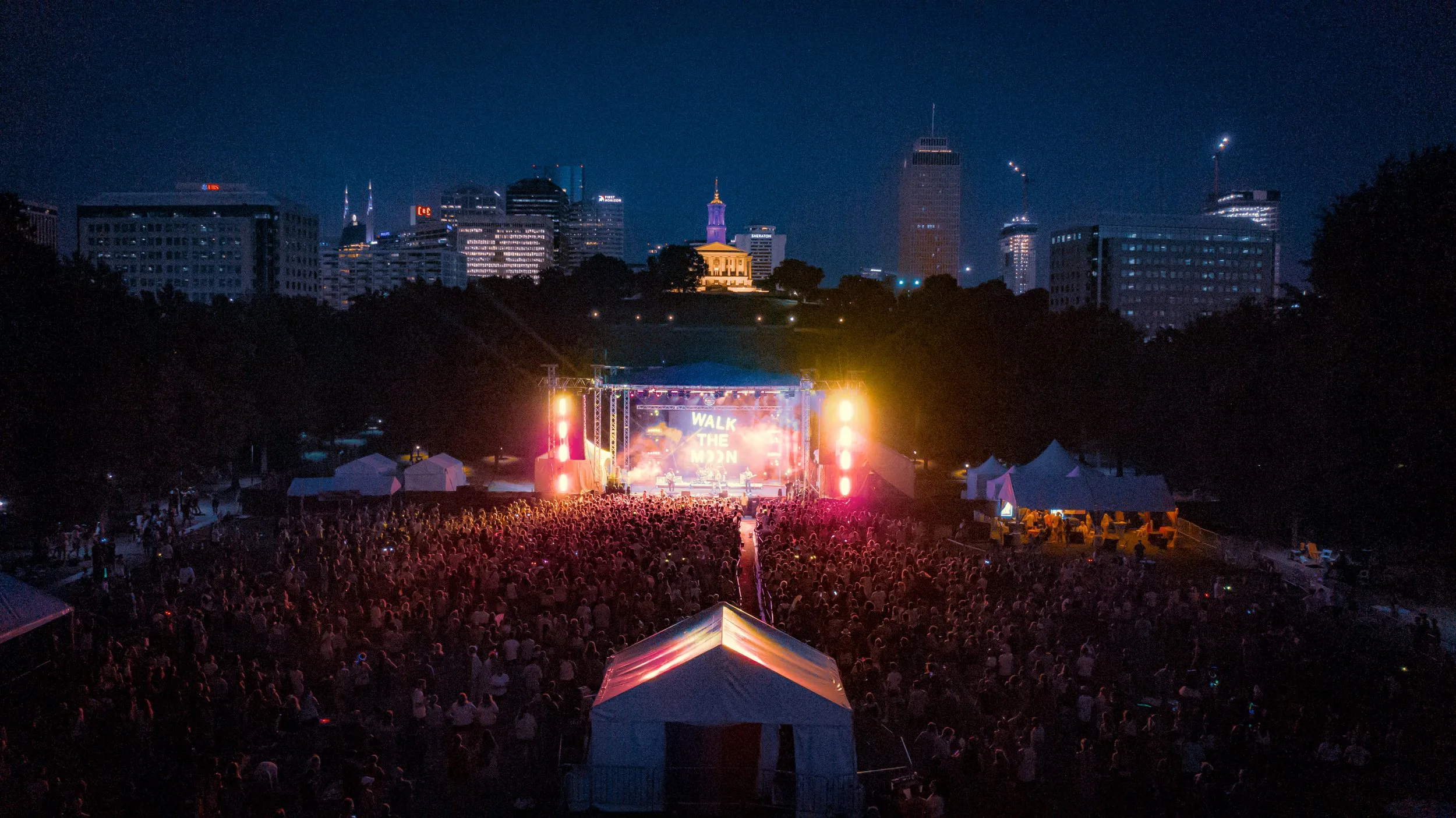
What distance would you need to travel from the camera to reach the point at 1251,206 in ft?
494

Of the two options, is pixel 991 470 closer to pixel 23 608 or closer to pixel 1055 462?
pixel 1055 462

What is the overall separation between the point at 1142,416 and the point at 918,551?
53.1ft

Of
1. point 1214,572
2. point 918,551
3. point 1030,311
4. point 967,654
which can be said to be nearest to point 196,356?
point 918,551

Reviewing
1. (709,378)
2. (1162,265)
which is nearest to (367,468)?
(709,378)

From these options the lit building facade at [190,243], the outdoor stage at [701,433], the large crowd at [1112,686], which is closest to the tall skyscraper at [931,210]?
the lit building facade at [190,243]

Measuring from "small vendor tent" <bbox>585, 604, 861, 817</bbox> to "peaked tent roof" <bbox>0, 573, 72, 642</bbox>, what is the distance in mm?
7873

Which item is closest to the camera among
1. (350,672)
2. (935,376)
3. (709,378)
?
(350,672)

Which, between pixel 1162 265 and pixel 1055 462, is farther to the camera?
pixel 1162 265

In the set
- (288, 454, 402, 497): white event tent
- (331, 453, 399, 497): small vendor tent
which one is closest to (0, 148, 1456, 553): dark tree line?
(288, 454, 402, 497): white event tent

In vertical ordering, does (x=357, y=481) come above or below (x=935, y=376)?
below

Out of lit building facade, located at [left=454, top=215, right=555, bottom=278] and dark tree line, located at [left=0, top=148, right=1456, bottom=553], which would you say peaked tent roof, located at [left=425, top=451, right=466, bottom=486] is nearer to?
dark tree line, located at [left=0, top=148, right=1456, bottom=553]

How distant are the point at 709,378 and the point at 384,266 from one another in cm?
16089

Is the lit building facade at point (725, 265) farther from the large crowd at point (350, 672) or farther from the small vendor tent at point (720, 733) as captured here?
the small vendor tent at point (720, 733)

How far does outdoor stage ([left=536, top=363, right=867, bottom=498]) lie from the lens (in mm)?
25094
